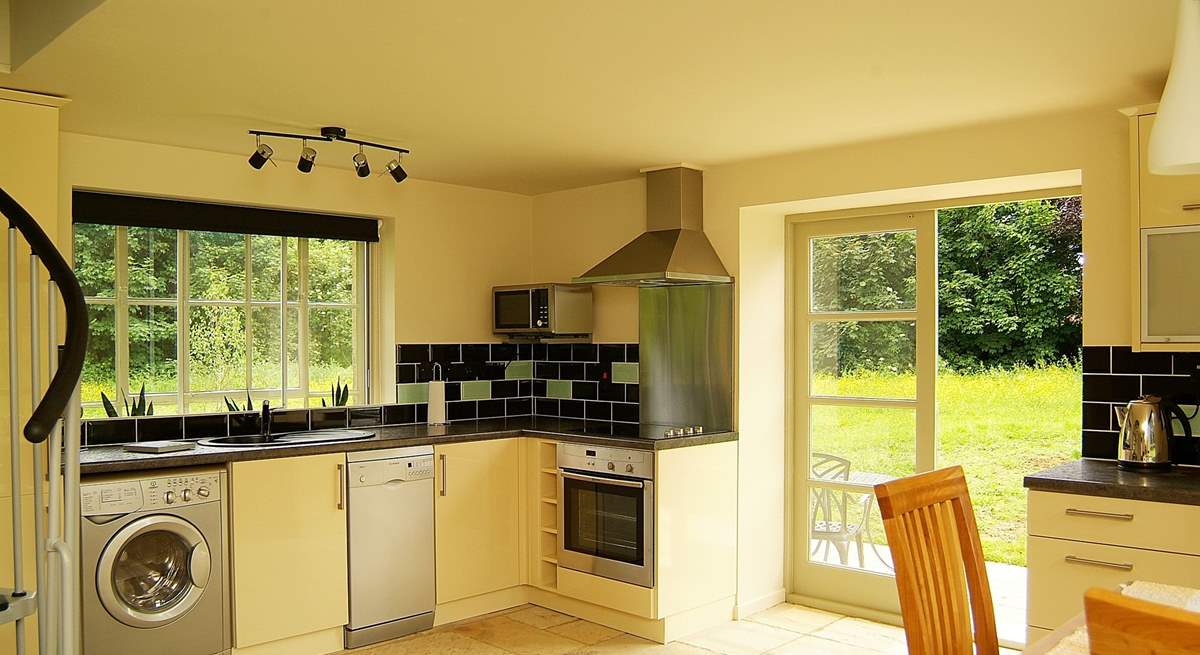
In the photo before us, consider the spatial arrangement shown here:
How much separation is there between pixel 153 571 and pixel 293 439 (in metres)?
0.92

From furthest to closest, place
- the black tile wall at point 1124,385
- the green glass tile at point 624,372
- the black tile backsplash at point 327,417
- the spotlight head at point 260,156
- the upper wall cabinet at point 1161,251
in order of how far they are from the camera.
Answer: the green glass tile at point 624,372 < the black tile backsplash at point 327,417 < the spotlight head at point 260,156 < the black tile wall at point 1124,385 < the upper wall cabinet at point 1161,251

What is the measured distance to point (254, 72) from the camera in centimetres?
301

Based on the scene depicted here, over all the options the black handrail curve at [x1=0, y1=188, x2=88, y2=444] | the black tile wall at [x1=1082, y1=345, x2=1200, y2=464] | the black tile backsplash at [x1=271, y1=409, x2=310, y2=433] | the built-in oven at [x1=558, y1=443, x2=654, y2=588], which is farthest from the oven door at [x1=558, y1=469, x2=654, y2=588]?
the black handrail curve at [x1=0, y1=188, x2=88, y2=444]

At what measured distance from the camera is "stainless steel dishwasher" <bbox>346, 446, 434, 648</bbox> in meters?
4.18

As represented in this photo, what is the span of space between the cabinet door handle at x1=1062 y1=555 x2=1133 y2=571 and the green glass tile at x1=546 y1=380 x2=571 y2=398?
305 centimetres

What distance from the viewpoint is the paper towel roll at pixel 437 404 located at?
501 cm

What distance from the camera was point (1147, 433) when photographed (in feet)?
10.8

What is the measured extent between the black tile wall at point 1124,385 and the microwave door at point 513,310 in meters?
2.85

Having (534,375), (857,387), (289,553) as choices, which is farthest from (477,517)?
(857,387)

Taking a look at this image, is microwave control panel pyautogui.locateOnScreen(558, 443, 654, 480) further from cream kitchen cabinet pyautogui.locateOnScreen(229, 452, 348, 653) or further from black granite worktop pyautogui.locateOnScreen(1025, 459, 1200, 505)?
black granite worktop pyautogui.locateOnScreen(1025, 459, 1200, 505)

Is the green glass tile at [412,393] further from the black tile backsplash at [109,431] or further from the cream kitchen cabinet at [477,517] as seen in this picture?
the black tile backsplash at [109,431]

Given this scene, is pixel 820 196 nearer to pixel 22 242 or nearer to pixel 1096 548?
pixel 1096 548

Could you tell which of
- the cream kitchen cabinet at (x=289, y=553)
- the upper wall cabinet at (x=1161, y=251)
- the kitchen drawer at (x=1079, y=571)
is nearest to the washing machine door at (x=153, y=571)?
the cream kitchen cabinet at (x=289, y=553)

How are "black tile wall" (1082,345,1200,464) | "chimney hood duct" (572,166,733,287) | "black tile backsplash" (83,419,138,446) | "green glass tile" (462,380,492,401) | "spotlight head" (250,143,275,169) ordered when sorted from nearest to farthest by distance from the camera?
1. "black tile wall" (1082,345,1200,464)
2. "spotlight head" (250,143,275,169)
3. "black tile backsplash" (83,419,138,446)
4. "chimney hood duct" (572,166,733,287)
5. "green glass tile" (462,380,492,401)
